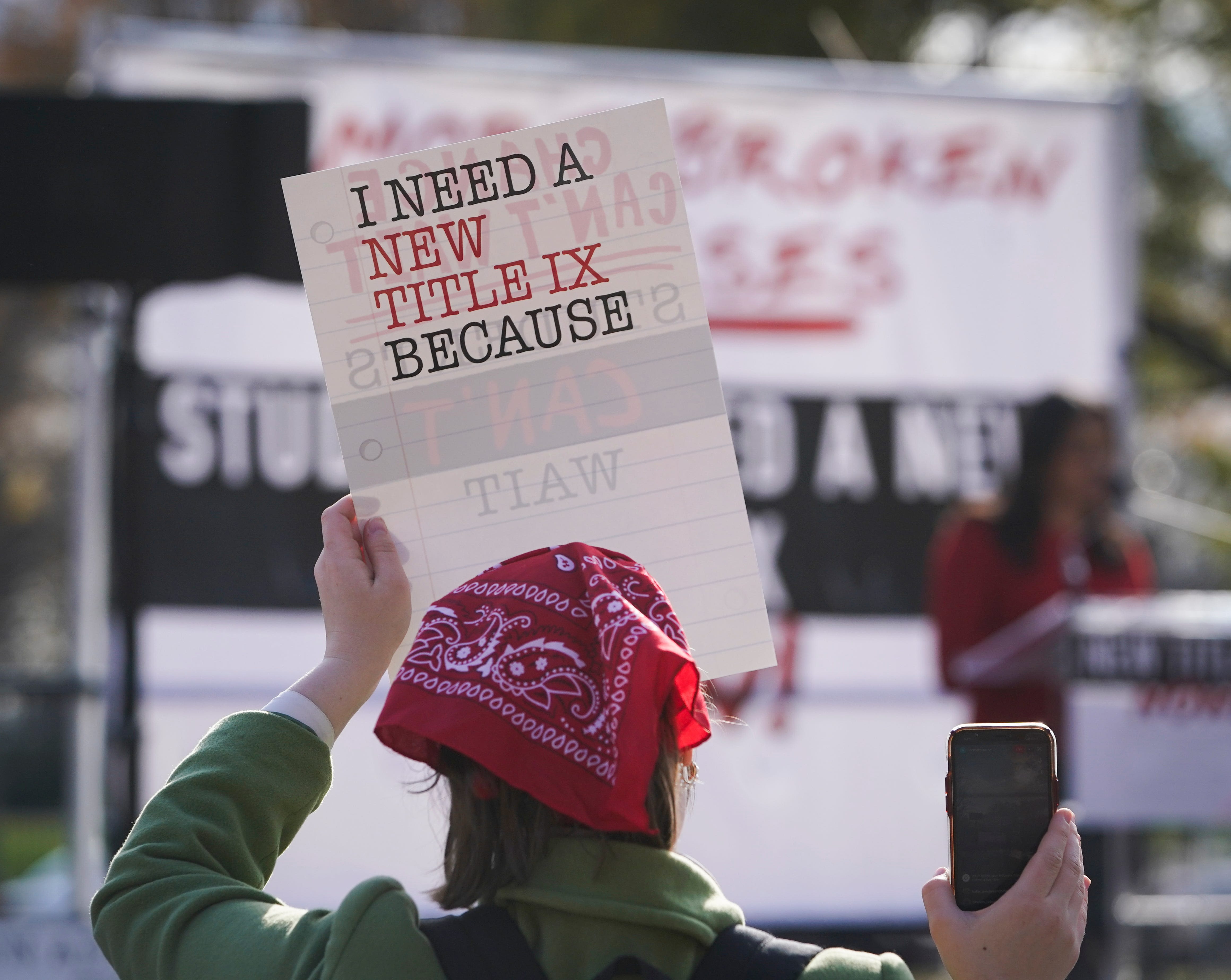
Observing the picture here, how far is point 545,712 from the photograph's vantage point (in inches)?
37.7

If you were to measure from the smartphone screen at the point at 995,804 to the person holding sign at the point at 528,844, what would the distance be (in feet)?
0.07

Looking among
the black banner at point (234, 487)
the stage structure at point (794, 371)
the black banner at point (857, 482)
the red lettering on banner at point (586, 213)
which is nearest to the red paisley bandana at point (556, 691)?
the red lettering on banner at point (586, 213)

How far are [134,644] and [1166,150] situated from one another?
9523 mm

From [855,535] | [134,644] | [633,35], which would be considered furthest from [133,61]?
[633,35]

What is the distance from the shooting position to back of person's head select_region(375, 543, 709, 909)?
941 millimetres

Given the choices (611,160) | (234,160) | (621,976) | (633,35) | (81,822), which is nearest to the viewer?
(621,976)

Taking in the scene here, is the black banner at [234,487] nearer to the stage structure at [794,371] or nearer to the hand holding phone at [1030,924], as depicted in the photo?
the stage structure at [794,371]

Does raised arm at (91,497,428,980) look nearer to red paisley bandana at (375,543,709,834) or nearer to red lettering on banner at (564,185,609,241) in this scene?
red paisley bandana at (375,543,709,834)

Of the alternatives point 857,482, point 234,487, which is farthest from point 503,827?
point 857,482

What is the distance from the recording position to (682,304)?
4.06 feet

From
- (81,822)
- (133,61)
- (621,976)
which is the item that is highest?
(133,61)

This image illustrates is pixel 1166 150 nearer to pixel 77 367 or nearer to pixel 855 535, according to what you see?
pixel 855 535

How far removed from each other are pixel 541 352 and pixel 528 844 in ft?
1.53

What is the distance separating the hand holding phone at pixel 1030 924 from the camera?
3.14 feet
